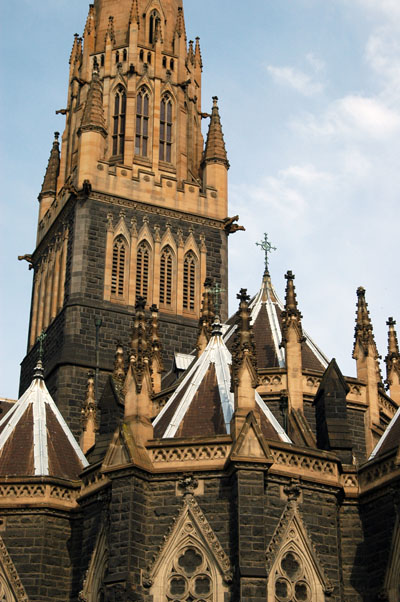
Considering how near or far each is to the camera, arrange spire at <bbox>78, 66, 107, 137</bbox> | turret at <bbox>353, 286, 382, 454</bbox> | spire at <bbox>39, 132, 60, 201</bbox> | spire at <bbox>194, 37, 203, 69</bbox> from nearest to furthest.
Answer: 1. turret at <bbox>353, 286, 382, 454</bbox>
2. spire at <bbox>78, 66, 107, 137</bbox>
3. spire at <bbox>39, 132, 60, 201</bbox>
4. spire at <bbox>194, 37, 203, 69</bbox>

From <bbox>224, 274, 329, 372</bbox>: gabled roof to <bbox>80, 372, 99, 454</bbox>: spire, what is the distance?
4714 mm

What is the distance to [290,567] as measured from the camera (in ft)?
76.2

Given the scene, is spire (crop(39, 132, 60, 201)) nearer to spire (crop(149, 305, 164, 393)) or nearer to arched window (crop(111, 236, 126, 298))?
arched window (crop(111, 236, 126, 298))

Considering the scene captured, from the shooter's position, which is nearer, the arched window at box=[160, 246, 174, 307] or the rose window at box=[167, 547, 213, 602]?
the rose window at box=[167, 547, 213, 602]

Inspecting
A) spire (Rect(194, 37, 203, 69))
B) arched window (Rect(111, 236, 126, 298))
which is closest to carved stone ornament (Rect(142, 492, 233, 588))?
arched window (Rect(111, 236, 126, 298))

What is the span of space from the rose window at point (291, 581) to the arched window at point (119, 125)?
79.0 ft

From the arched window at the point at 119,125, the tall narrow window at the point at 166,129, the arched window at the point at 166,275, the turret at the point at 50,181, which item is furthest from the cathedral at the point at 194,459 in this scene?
the turret at the point at 50,181

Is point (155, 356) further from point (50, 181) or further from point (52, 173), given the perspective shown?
point (52, 173)

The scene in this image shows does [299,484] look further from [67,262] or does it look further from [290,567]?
[67,262]

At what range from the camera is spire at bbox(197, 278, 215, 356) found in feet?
104

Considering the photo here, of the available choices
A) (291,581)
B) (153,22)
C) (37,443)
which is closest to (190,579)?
(291,581)

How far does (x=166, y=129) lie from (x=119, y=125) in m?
2.10

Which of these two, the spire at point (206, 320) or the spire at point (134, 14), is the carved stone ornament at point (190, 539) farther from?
the spire at point (134, 14)

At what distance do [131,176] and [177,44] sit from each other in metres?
7.54
